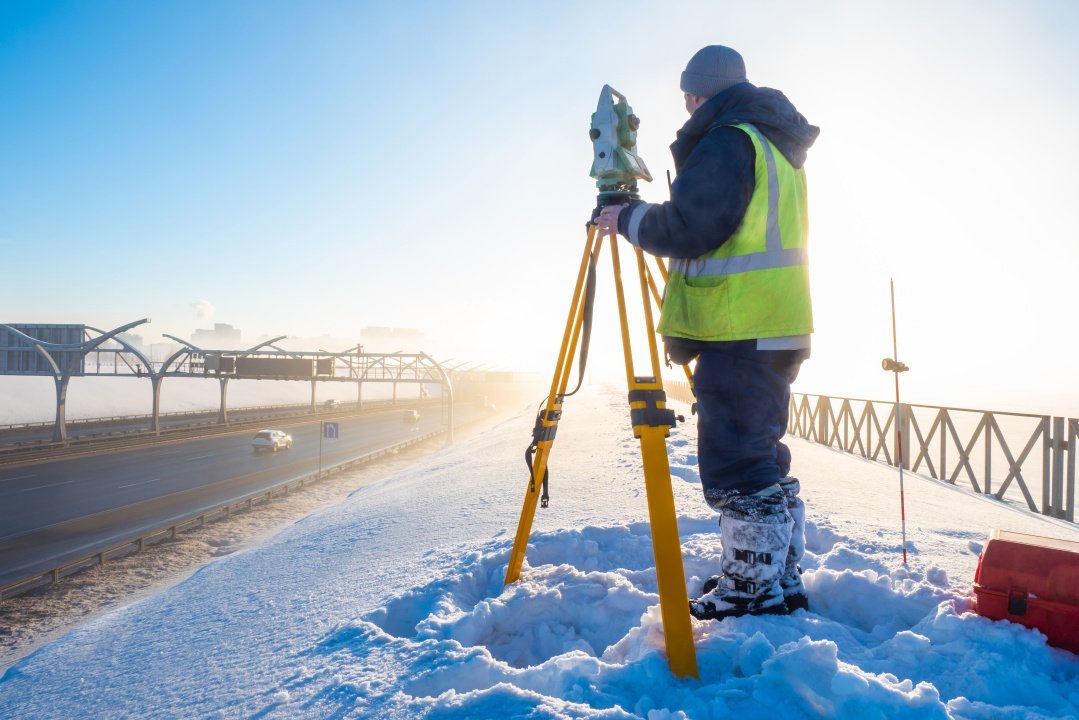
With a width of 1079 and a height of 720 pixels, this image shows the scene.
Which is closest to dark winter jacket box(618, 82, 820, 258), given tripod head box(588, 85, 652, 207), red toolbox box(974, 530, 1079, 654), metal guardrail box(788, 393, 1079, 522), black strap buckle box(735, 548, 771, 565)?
tripod head box(588, 85, 652, 207)

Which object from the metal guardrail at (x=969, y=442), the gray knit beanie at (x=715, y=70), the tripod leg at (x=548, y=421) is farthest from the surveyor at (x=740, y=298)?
the metal guardrail at (x=969, y=442)

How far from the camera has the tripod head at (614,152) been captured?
230 cm

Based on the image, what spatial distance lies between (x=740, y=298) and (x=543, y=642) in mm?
1553

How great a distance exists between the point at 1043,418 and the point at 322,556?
10291mm

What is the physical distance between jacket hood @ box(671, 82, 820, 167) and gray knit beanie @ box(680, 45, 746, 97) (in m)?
0.10

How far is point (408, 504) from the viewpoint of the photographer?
5547 millimetres

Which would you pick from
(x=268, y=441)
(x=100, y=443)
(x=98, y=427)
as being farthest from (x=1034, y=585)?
(x=98, y=427)

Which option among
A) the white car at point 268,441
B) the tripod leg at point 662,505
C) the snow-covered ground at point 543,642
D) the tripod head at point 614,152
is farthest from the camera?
the white car at point 268,441

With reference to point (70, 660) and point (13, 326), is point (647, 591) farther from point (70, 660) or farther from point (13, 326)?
point (13, 326)

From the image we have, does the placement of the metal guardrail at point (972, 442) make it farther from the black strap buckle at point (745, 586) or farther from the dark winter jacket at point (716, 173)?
the dark winter jacket at point (716, 173)

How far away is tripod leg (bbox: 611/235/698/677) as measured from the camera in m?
1.69

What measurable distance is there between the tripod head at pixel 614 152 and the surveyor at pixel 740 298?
0.24 m

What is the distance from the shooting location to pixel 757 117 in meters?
1.98


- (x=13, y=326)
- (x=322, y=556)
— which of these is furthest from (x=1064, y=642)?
(x=13, y=326)
